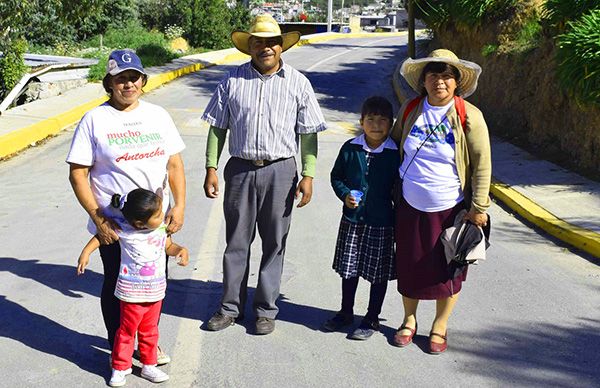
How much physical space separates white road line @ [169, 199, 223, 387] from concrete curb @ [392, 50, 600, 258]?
332 cm

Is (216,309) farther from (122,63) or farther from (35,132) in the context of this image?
(35,132)

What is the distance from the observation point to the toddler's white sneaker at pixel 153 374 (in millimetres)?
4234

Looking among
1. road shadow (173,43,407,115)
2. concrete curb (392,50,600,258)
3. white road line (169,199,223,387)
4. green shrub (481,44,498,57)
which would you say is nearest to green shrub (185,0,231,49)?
road shadow (173,43,407,115)

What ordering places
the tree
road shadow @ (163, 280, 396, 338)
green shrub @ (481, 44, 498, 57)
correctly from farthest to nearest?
the tree < green shrub @ (481, 44, 498, 57) < road shadow @ (163, 280, 396, 338)

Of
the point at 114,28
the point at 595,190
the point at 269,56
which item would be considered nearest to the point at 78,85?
the point at 595,190

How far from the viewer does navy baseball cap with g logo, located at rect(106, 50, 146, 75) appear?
3.98m

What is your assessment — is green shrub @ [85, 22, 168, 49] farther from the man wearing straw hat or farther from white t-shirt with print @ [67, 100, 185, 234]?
white t-shirt with print @ [67, 100, 185, 234]

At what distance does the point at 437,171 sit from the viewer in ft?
14.8

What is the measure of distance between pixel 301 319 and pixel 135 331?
4.70 ft

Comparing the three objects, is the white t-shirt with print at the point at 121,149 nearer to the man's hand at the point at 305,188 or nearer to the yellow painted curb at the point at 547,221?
the man's hand at the point at 305,188

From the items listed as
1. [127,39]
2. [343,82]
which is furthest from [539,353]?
[127,39]

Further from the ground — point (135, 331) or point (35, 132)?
point (135, 331)

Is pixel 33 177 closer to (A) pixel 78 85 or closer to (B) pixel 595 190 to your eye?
(B) pixel 595 190

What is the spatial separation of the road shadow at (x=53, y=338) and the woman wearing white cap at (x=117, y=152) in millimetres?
533
